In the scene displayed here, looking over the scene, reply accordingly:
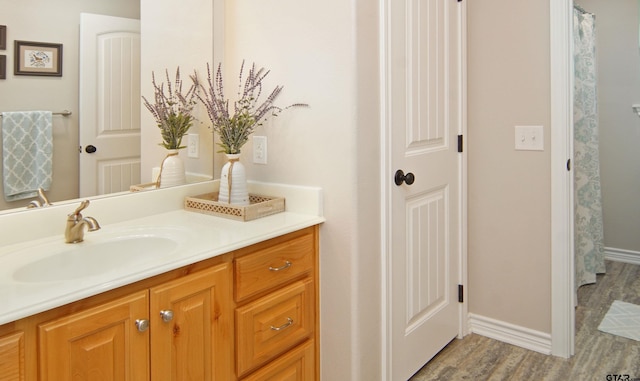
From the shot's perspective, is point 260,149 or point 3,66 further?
point 260,149

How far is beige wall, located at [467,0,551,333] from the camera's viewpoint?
2.40 metres

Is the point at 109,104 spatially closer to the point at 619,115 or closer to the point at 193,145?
the point at 193,145

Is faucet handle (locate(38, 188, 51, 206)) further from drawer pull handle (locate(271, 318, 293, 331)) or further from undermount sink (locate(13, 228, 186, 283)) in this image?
drawer pull handle (locate(271, 318, 293, 331))

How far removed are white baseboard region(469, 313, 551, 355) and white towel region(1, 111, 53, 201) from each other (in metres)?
2.13

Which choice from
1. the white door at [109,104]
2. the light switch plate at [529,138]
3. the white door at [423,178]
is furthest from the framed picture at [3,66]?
the light switch plate at [529,138]

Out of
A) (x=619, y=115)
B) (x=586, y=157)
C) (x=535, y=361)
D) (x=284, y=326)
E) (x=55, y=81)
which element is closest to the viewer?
(x=55, y=81)

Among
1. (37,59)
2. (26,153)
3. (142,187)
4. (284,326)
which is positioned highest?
(37,59)

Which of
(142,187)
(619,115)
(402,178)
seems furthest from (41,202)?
(619,115)

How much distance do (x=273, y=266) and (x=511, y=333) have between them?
1506 millimetres

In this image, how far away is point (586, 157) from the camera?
353 centimetres

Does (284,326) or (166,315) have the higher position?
(166,315)

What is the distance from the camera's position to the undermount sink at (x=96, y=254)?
1396 millimetres

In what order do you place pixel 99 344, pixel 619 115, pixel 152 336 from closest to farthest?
pixel 99 344 → pixel 152 336 → pixel 619 115

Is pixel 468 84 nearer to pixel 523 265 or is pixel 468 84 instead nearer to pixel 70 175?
pixel 523 265
